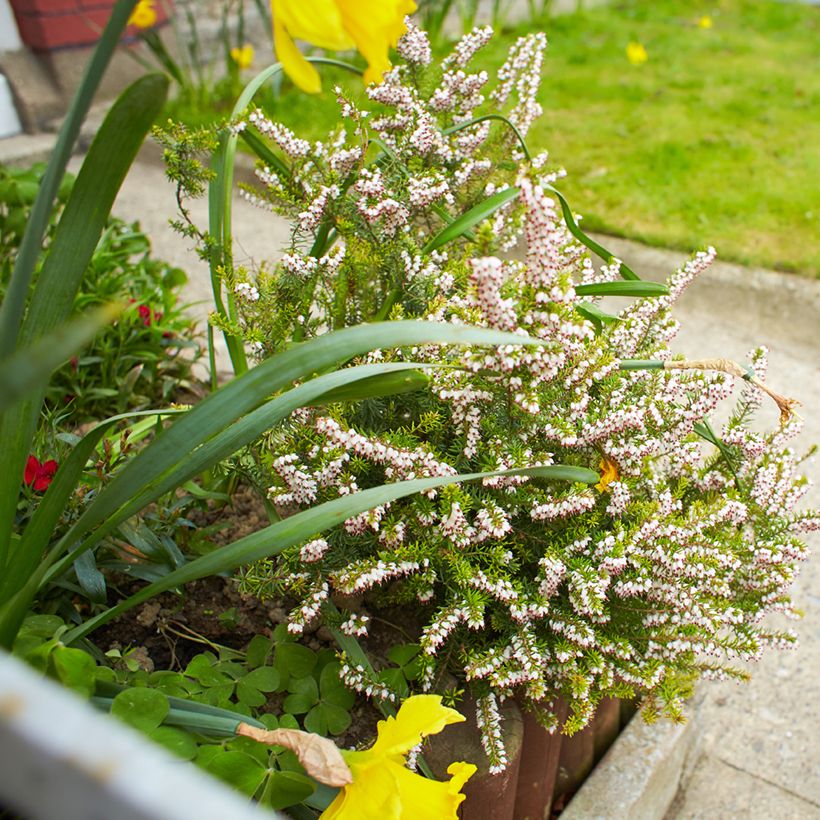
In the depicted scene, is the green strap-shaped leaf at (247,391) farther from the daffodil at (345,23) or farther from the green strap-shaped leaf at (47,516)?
the daffodil at (345,23)

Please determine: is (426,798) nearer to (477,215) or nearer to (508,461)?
(508,461)

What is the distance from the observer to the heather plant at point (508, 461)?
1.23m

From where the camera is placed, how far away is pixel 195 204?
4.04m

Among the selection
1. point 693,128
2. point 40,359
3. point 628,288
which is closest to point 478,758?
point 628,288

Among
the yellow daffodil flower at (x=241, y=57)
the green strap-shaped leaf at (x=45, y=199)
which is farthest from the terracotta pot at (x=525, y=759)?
the yellow daffodil flower at (x=241, y=57)

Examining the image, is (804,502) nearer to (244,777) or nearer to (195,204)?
(244,777)

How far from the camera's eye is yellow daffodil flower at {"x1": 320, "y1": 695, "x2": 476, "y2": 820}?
894mm

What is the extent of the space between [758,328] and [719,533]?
2176 mm

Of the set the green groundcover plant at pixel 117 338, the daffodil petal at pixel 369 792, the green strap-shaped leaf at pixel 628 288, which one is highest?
the green strap-shaped leaf at pixel 628 288

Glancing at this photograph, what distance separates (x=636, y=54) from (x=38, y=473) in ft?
16.3

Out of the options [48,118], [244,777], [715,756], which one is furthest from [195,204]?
[244,777]

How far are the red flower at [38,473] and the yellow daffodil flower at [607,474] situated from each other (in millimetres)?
847

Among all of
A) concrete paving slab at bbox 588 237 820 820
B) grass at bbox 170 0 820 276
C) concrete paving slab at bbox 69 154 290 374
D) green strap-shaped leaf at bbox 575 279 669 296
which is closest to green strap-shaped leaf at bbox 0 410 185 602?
green strap-shaped leaf at bbox 575 279 669 296

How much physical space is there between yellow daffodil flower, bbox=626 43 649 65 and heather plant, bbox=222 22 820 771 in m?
4.32
